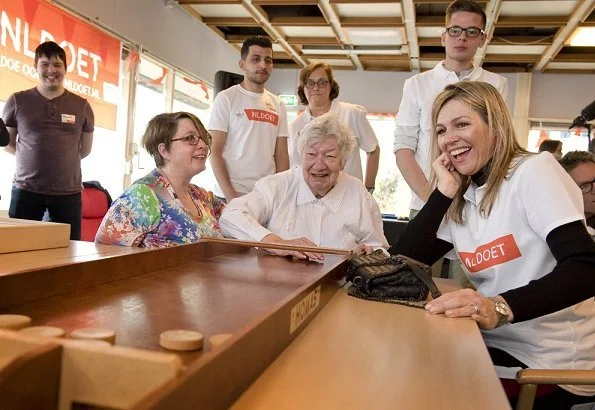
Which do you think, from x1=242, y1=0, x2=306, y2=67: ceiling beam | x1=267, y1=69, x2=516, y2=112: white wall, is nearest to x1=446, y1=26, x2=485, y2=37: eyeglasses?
x1=242, y1=0, x2=306, y2=67: ceiling beam

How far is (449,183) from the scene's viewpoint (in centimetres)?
164

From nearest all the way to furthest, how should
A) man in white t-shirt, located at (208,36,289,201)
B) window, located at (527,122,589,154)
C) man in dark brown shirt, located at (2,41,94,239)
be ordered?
man in white t-shirt, located at (208,36,289,201) → man in dark brown shirt, located at (2,41,94,239) → window, located at (527,122,589,154)

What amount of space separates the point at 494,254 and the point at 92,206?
367 cm

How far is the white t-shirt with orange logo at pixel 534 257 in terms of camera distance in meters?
1.33

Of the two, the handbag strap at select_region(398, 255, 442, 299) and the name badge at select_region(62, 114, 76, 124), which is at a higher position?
the name badge at select_region(62, 114, 76, 124)

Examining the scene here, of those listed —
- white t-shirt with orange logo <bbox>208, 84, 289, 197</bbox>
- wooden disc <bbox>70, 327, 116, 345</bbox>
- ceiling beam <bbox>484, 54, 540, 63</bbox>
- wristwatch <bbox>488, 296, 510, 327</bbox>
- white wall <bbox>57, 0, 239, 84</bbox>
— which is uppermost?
ceiling beam <bbox>484, 54, 540, 63</bbox>

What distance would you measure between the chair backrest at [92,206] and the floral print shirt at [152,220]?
2471mm

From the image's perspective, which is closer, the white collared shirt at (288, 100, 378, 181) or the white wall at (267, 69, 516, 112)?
the white collared shirt at (288, 100, 378, 181)

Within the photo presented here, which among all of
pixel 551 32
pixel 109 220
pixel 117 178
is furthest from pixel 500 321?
pixel 551 32

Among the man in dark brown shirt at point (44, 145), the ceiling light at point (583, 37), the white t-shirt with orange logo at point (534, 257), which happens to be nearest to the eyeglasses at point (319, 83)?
the man in dark brown shirt at point (44, 145)

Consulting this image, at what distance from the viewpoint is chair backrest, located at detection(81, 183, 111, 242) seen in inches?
172

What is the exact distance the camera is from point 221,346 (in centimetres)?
60

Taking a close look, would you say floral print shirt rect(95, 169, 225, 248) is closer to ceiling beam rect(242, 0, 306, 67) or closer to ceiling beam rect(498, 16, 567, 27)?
ceiling beam rect(242, 0, 306, 67)

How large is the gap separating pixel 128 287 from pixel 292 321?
33 centimetres
